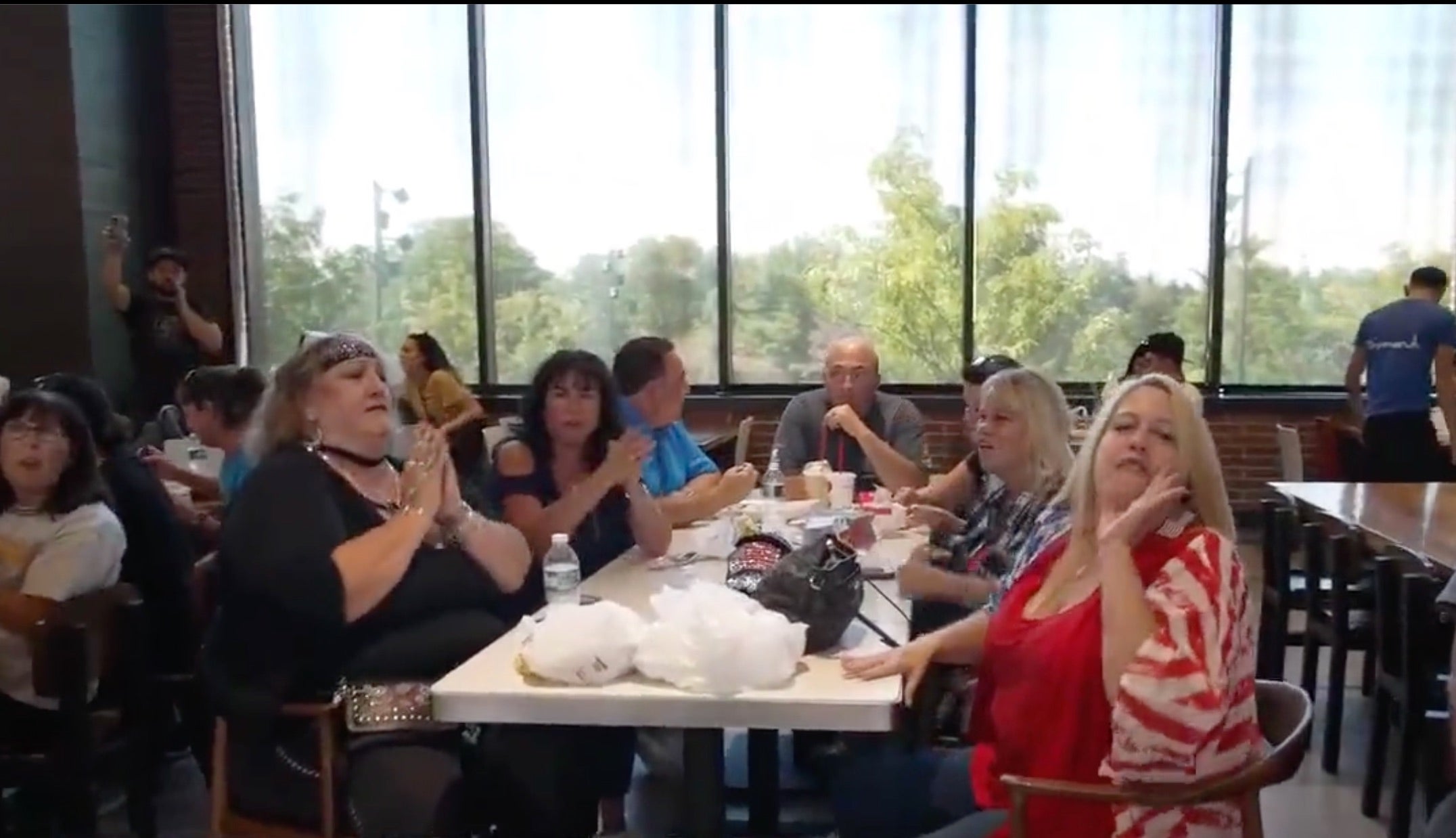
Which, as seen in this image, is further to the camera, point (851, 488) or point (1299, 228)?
point (1299, 228)

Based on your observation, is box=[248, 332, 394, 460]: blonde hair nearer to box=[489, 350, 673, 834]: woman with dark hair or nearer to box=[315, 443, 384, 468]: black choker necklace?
box=[315, 443, 384, 468]: black choker necklace

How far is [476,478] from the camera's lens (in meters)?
3.63

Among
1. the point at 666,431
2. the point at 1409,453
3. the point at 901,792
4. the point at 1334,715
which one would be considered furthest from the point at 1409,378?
the point at 901,792

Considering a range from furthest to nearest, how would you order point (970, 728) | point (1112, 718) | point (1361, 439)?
1. point (1361, 439)
2. point (970, 728)
3. point (1112, 718)

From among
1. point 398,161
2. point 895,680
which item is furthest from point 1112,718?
point 398,161

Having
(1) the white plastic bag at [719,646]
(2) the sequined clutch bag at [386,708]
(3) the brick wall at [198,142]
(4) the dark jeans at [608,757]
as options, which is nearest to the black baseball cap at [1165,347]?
(4) the dark jeans at [608,757]

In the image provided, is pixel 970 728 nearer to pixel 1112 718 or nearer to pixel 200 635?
pixel 1112 718

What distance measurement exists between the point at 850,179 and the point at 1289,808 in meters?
4.81

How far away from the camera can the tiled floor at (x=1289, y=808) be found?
325 centimetres

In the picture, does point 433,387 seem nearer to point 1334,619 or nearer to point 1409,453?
point 1334,619

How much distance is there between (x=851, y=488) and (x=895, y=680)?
1.81m

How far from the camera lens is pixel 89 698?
107 inches

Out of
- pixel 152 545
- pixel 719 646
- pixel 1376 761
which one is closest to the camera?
pixel 719 646

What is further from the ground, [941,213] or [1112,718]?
[941,213]
